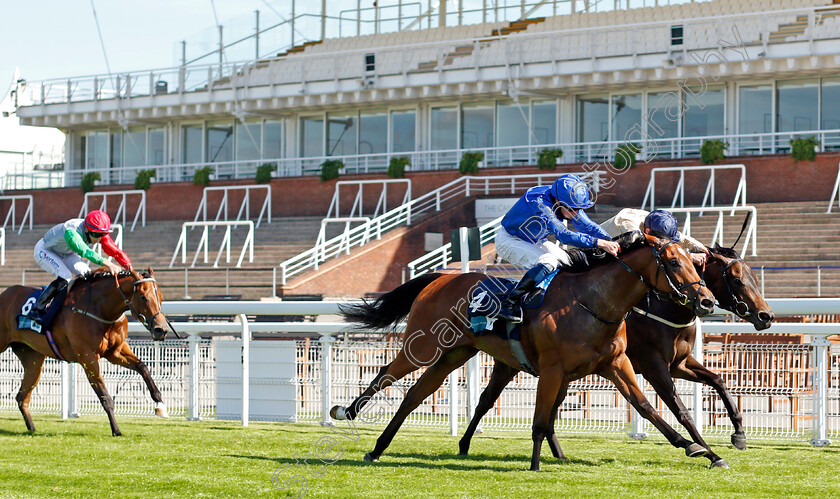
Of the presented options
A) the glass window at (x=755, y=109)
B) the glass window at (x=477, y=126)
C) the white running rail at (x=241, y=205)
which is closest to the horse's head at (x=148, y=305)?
the white running rail at (x=241, y=205)

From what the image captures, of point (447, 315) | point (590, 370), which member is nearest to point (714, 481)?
point (590, 370)

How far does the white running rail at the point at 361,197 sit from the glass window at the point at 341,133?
365 cm

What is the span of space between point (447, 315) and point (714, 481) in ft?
7.08

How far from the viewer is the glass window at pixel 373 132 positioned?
33844 millimetres

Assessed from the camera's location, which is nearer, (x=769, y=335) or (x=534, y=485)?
(x=534, y=485)

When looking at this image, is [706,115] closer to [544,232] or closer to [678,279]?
[544,232]

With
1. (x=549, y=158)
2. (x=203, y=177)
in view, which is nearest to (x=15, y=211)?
(x=203, y=177)

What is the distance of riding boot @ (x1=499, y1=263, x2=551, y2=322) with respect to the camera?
305 inches

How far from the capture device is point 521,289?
7785mm

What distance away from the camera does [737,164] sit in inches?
1001

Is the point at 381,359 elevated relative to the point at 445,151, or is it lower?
lower

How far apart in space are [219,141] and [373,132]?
5.70 m

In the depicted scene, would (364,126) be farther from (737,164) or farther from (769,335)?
(769,335)

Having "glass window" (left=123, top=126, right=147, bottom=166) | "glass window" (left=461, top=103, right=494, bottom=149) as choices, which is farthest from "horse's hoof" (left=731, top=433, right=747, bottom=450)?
"glass window" (left=123, top=126, right=147, bottom=166)
